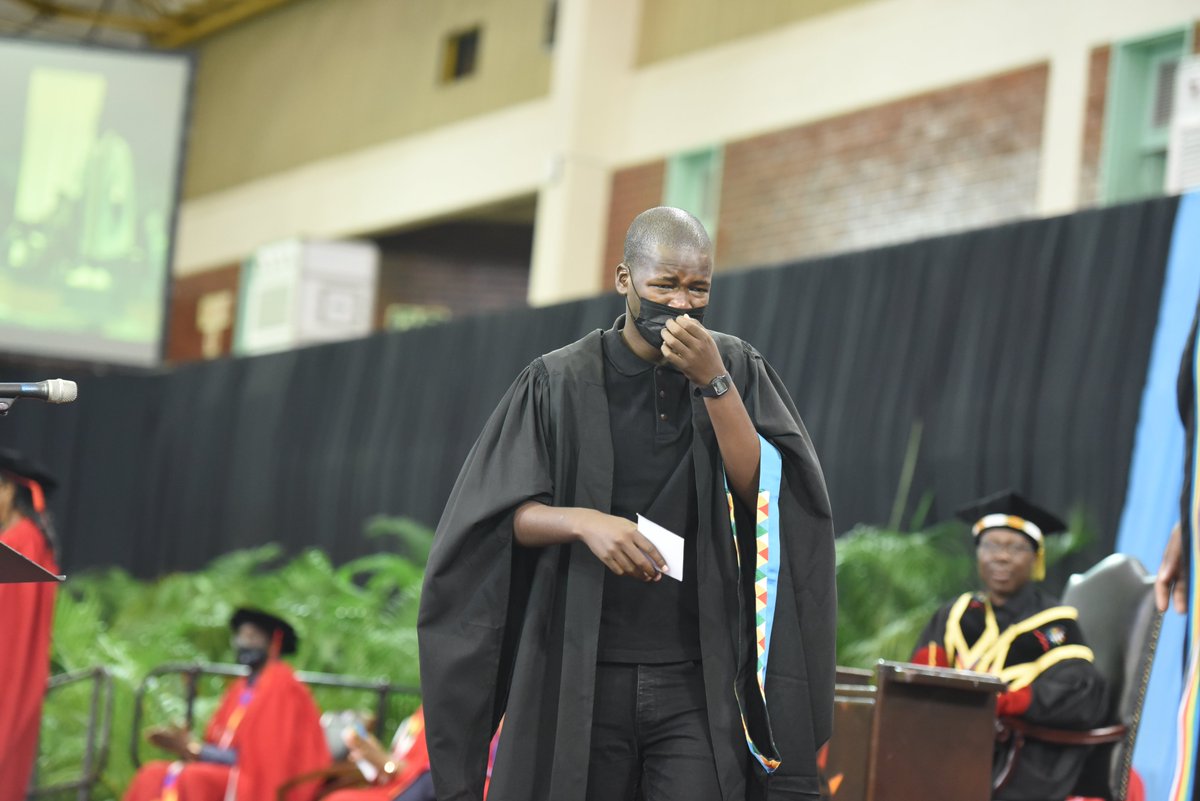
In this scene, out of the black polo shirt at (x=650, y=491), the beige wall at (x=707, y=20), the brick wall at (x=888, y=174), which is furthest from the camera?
the beige wall at (x=707, y=20)

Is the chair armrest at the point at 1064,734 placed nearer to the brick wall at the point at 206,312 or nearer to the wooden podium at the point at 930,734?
the wooden podium at the point at 930,734

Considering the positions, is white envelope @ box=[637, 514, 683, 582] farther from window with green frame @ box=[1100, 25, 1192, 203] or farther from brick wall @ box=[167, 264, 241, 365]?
brick wall @ box=[167, 264, 241, 365]

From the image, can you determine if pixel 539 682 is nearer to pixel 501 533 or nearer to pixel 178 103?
pixel 501 533

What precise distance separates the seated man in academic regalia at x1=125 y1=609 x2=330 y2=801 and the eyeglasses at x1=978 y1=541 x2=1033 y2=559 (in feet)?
9.40

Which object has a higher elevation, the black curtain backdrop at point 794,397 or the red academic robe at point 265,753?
the black curtain backdrop at point 794,397

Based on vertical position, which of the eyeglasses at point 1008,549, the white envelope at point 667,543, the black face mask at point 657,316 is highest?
the black face mask at point 657,316

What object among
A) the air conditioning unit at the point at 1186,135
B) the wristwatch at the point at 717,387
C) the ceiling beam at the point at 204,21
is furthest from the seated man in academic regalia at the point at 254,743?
the ceiling beam at the point at 204,21

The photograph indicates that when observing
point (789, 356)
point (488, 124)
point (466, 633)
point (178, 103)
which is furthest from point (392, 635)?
point (466, 633)

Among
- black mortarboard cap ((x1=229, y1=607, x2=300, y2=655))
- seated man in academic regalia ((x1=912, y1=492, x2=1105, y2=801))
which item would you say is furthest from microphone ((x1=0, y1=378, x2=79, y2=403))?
black mortarboard cap ((x1=229, y1=607, x2=300, y2=655))

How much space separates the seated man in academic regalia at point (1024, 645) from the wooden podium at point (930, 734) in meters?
0.51

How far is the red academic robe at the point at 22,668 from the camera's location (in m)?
6.73

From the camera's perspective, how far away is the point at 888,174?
12000 mm

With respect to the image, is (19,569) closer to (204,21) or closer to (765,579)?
(765,579)

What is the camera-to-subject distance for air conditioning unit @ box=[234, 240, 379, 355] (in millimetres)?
16297
